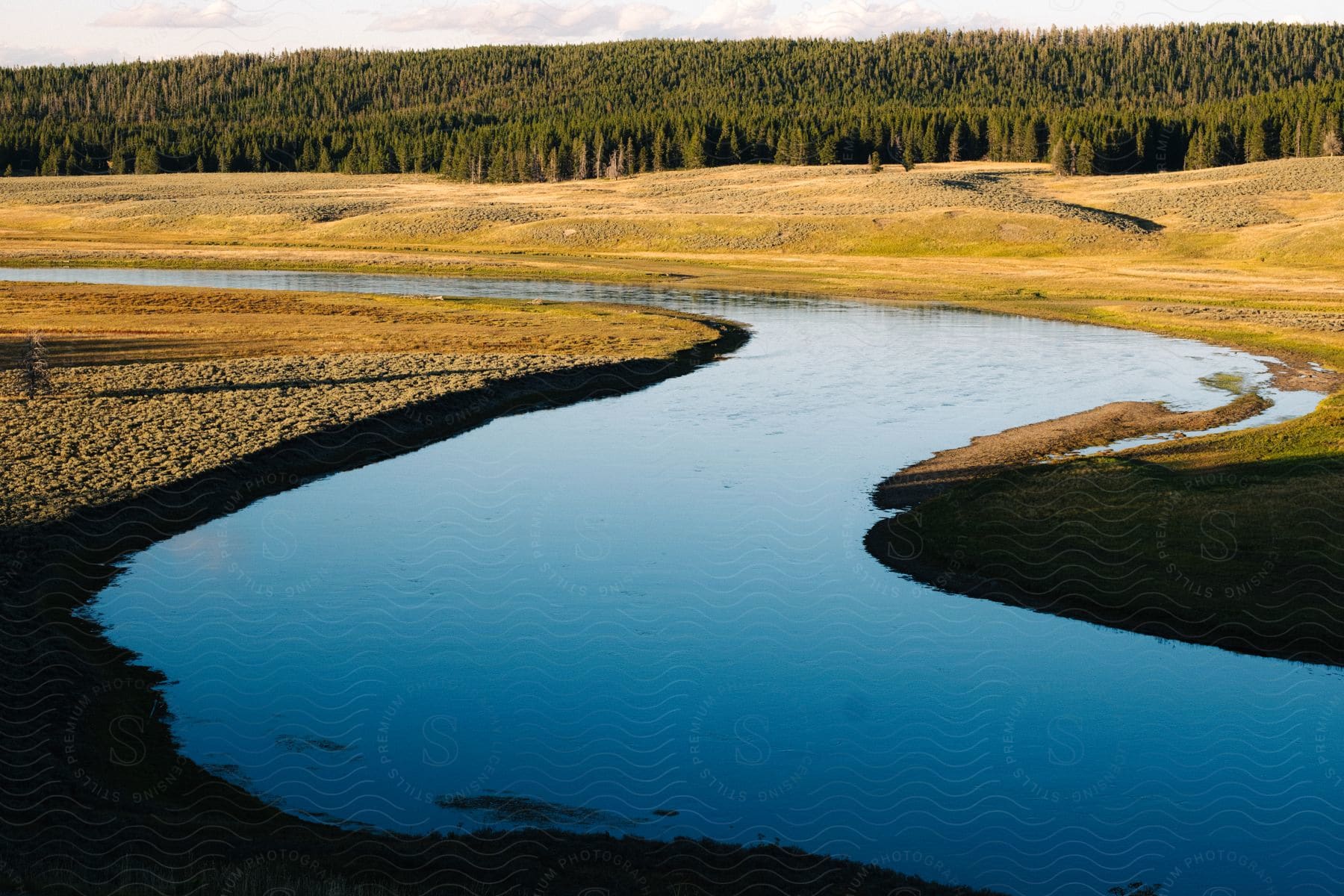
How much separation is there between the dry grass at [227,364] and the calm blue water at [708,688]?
134 inches

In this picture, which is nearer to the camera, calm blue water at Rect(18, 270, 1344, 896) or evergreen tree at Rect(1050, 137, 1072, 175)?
calm blue water at Rect(18, 270, 1344, 896)

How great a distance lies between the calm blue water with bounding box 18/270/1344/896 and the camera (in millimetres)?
13227

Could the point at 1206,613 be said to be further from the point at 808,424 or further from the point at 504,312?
the point at 504,312

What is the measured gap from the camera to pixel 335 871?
11.7m

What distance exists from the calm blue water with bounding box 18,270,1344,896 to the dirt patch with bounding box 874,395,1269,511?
1.39 m

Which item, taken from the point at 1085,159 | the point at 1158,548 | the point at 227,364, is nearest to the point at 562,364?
the point at 227,364

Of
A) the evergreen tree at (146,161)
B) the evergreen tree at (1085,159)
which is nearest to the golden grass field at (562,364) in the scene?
the evergreen tree at (1085,159)

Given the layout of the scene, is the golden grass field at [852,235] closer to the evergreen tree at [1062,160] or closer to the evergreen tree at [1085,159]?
the evergreen tree at [1062,160]

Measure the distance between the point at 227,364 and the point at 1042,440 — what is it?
1022 inches

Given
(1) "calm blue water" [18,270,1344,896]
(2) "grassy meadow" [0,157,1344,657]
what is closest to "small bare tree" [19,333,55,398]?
(1) "calm blue water" [18,270,1344,896]

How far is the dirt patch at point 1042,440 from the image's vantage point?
27656 mm

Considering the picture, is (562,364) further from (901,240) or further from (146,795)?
(901,240)

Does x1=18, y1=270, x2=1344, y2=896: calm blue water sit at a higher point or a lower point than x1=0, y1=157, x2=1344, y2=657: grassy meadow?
lower

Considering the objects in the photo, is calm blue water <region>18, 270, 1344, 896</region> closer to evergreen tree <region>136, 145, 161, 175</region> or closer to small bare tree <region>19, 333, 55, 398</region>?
small bare tree <region>19, 333, 55, 398</region>
